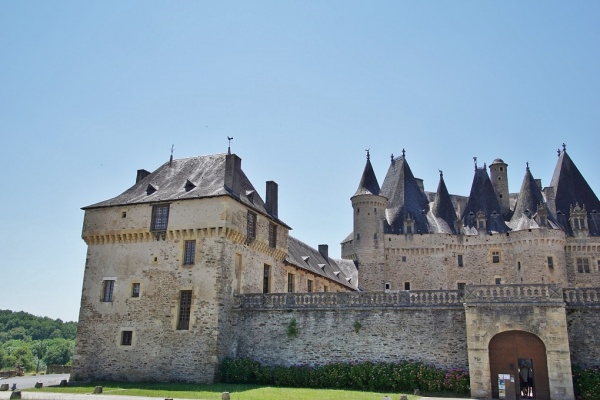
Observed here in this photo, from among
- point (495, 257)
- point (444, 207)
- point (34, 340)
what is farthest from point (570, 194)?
point (34, 340)

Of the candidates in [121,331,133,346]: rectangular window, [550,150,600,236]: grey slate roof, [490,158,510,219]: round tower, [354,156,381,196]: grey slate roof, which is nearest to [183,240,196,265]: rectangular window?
[121,331,133,346]: rectangular window

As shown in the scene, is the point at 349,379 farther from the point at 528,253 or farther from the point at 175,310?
the point at 528,253

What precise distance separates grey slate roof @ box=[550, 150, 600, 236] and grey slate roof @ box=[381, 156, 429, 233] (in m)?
10.3

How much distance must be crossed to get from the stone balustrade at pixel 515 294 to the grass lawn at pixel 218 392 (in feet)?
15.8

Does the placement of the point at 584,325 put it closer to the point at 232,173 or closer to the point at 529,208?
the point at 232,173

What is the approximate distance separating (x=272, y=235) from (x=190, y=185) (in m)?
5.49

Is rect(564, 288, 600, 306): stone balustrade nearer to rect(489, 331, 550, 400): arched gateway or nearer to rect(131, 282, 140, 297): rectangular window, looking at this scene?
rect(489, 331, 550, 400): arched gateway

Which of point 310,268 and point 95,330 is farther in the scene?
point 310,268

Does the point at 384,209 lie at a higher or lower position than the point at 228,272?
higher

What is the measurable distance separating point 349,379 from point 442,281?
22049 millimetres

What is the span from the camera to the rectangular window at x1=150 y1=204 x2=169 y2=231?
85.4ft

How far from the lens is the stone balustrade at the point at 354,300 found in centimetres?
2241

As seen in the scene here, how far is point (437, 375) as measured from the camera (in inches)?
827

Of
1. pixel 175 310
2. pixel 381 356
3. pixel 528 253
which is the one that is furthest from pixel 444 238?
pixel 175 310
